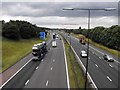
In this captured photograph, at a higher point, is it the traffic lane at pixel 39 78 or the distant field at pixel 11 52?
the distant field at pixel 11 52

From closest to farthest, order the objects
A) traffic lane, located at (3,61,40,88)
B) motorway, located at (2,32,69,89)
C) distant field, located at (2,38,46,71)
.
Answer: traffic lane, located at (3,61,40,88)
motorway, located at (2,32,69,89)
distant field, located at (2,38,46,71)

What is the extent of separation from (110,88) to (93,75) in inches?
350

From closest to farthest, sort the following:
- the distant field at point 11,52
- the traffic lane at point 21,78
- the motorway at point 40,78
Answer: the traffic lane at point 21,78, the motorway at point 40,78, the distant field at point 11,52

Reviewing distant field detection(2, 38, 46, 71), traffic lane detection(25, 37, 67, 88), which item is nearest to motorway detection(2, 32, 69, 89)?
traffic lane detection(25, 37, 67, 88)

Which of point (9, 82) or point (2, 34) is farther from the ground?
point (2, 34)

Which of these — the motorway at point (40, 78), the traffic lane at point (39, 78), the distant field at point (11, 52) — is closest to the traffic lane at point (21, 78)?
the motorway at point (40, 78)

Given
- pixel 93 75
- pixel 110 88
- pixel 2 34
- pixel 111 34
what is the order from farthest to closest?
pixel 2 34
pixel 111 34
pixel 93 75
pixel 110 88

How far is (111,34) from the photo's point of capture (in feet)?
297

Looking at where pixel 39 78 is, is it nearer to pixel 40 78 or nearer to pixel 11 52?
pixel 40 78

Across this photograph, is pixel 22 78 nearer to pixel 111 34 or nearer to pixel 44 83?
pixel 44 83

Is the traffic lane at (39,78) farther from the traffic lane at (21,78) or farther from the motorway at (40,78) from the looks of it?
the traffic lane at (21,78)

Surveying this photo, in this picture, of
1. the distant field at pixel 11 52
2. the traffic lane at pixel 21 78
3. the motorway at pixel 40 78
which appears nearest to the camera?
the traffic lane at pixel 21 78

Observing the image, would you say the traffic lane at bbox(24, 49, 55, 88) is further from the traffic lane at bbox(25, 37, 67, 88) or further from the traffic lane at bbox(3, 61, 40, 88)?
the traffic lane at bbox(3, 61, 40, 88)

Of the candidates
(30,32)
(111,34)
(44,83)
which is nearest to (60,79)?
(44,83)
